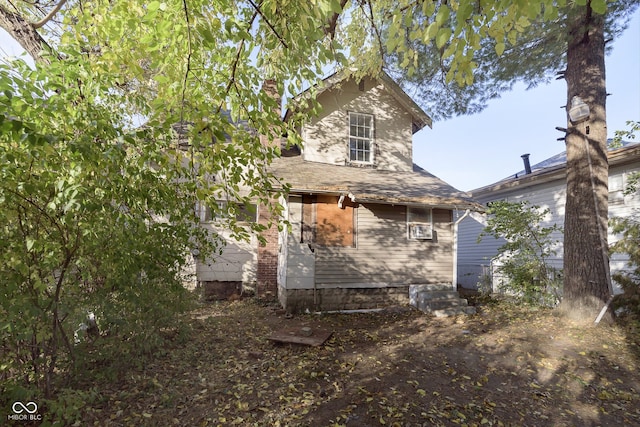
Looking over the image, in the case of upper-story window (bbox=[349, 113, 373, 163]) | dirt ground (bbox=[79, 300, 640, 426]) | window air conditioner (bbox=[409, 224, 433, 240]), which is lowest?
dirt ground (bbox=[79, 300, 640, 426])

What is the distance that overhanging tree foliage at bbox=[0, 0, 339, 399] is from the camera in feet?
7.57

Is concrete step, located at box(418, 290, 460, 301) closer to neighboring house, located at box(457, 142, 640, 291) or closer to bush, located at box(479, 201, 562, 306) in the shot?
bush, located at box(479, 201, 562, 306)

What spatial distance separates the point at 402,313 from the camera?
828cm

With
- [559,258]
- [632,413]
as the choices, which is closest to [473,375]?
[632,413]

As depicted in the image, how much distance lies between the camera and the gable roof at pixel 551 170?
862cm

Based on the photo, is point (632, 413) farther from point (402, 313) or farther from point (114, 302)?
point (114, 302)

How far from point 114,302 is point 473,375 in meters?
5.23

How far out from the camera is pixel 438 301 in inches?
329

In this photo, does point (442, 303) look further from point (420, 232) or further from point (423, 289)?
point (420, 232)

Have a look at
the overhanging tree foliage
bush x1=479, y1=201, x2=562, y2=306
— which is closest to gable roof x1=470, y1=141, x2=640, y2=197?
bush x1=479, y1=201, x2=562, y2=306

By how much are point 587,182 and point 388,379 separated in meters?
6.83

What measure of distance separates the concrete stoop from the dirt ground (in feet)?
3.44

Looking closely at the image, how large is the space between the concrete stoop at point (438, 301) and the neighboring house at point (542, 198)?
251cm

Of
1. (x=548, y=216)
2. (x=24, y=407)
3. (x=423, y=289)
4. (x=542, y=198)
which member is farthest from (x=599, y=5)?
(x=542, y=198)
